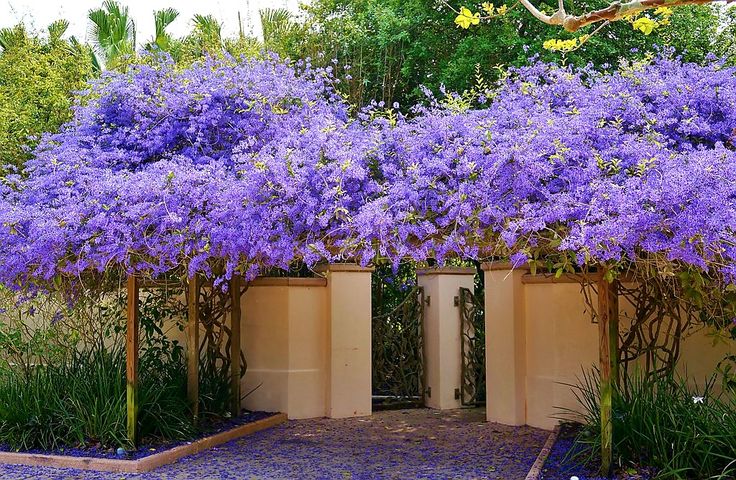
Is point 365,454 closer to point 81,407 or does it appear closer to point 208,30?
point 81,407

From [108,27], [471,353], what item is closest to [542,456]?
[471,353]

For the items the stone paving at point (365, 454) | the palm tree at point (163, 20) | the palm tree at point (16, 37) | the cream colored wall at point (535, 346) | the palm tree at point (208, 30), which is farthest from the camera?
the palm tree at point (163, 20)

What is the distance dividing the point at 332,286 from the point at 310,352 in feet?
2.78

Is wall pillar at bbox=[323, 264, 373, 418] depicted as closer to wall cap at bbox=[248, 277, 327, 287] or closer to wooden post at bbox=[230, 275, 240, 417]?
wall cap at bbox=[248, 277, 327, 287]

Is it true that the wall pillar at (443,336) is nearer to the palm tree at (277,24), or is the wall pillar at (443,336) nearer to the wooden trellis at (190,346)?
the wooden trellis at (190,346)

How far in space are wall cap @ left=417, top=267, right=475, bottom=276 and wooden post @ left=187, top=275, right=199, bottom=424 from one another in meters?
3.54

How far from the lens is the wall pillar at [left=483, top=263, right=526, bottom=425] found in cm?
932

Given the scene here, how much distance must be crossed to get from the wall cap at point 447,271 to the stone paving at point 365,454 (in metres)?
1.92

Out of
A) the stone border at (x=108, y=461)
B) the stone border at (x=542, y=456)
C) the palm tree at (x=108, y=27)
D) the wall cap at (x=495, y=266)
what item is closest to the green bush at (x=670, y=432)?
the stone border at (x=542, y=456)

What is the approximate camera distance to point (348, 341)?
33.9ft

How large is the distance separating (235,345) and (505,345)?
10.1 ft

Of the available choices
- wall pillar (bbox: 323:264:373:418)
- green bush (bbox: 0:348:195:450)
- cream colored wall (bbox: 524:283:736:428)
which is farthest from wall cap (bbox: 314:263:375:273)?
green bush (bbox: 0:348:195:450)

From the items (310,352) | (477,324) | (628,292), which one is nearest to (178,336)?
(310,352)

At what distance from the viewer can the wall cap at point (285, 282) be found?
10.1 meters
